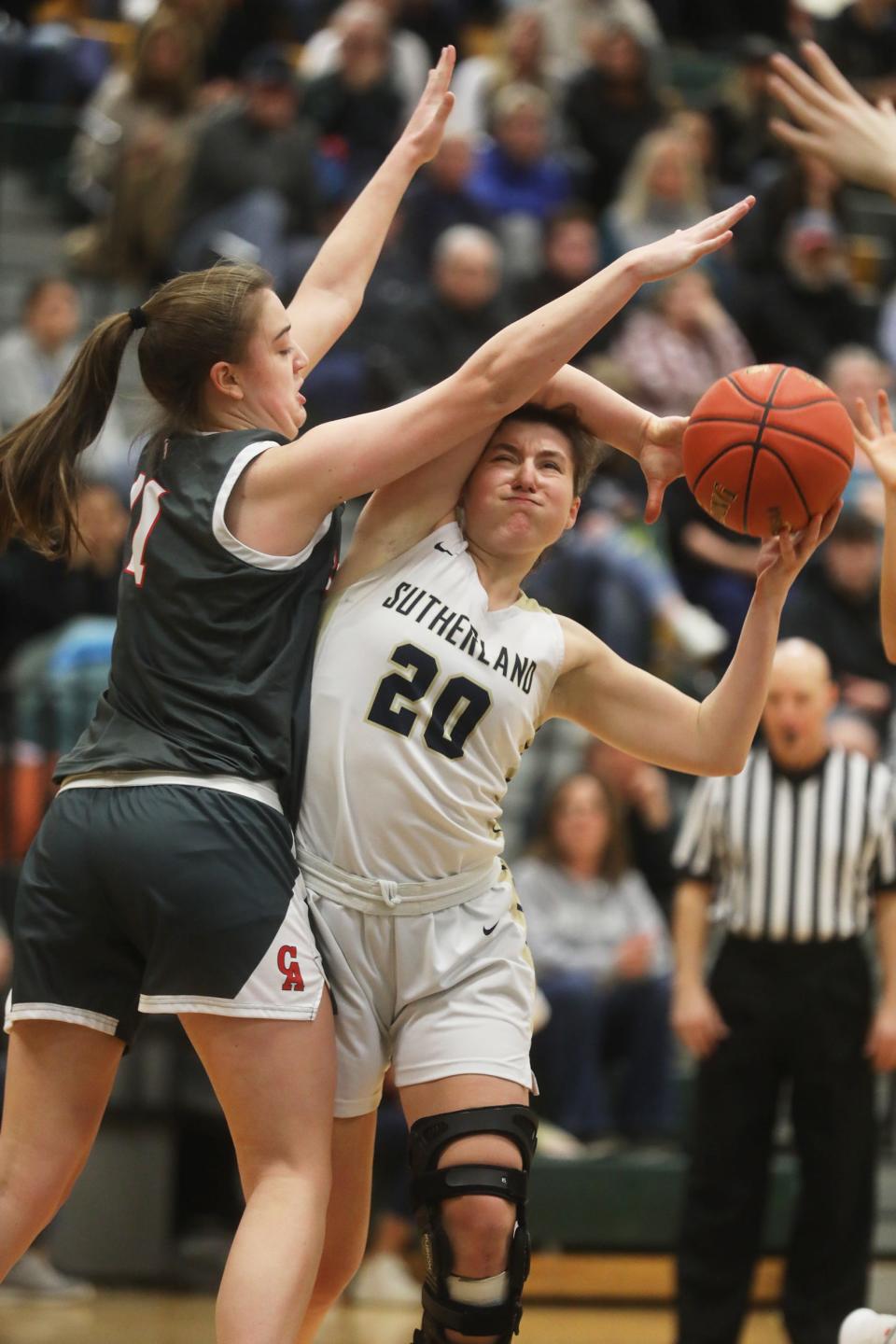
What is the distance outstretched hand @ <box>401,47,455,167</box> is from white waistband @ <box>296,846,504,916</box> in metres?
1.66

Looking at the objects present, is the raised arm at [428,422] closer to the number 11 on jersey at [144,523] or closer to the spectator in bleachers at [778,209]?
the number 11 on jersey at [144,523]

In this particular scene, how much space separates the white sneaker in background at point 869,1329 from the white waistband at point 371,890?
1.46 m

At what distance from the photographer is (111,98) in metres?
10.1

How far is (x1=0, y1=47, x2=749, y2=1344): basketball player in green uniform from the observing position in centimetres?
341

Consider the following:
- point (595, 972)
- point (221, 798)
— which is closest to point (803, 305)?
point (595, 972)

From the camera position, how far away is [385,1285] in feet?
22.5

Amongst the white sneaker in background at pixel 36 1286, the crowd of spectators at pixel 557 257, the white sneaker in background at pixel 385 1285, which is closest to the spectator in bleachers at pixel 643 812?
the crowd of spectators at pixel 557 257

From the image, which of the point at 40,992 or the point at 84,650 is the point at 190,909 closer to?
the point at 40,992

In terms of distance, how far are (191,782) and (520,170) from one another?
25.8 feet

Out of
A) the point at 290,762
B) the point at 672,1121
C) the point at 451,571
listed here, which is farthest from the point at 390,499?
the point at 672,1121

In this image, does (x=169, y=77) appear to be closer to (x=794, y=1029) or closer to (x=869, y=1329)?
(x=794, y=1029)

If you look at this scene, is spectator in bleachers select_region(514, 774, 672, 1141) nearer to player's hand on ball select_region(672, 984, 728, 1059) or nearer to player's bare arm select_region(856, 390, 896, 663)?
player's hand on ball select_region(672, 984, 728, 1059)

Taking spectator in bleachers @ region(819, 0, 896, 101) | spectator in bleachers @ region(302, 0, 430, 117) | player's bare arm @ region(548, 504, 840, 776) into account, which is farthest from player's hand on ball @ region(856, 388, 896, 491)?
spectator in bleachers @ region(819, 0, 896, 101)

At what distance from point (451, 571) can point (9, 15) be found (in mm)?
9381
